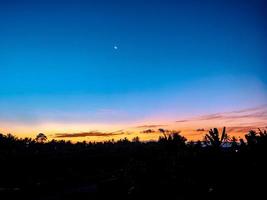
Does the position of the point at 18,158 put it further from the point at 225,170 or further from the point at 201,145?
the point at 225,170

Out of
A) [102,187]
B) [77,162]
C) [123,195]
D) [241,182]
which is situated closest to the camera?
[241,182]

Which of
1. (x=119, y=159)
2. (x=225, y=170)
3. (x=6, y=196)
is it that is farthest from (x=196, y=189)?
(x=119, y=159)

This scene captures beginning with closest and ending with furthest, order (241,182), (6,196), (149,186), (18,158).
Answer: (241,182) < (149,186) < (6,196) < (18,158)

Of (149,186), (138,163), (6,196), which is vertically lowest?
(6,196)

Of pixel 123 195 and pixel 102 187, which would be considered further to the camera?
pixel 102 187

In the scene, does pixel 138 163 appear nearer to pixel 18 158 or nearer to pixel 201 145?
pixel 201 145

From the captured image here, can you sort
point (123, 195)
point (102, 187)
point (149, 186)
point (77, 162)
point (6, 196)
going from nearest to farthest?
point (149, 186) < point (123, 195) < point (102, 187) < point (6, 196) < point (77, 162)

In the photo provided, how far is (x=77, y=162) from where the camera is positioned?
3822 centimetres

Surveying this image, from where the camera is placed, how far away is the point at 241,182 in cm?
830

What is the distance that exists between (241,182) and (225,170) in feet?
2.67

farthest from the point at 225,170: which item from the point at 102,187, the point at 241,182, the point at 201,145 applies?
the point at 102,187

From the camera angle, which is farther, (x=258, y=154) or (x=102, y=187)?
(x=102, y=187)

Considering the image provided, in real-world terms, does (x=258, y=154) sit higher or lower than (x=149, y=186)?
higher

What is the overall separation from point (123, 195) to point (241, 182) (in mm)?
5015
